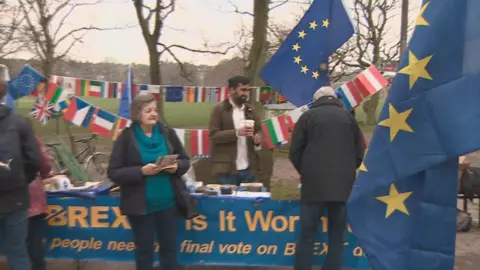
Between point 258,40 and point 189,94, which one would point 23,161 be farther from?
point 258,40

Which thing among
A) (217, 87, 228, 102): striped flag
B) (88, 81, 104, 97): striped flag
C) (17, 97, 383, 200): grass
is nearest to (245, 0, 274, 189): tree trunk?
(17, 97, 383, 200): grass

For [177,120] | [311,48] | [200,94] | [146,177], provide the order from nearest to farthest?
[146,177], [311,48], [200,94], [177,120]

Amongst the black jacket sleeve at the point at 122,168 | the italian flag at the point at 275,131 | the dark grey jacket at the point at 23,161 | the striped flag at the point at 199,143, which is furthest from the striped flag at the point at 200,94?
the dark grey jacket at the point at 23,161

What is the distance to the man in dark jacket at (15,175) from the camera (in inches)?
122

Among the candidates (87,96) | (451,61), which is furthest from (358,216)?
(87,96)

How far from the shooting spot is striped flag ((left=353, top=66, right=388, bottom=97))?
4.45 m

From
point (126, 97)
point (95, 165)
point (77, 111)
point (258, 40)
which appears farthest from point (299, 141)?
point (95, 165)

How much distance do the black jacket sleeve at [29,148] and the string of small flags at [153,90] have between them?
1.68 metres

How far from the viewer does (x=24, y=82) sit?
459cm

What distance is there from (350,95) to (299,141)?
4.14 feet

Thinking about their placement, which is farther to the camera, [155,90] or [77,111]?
[155,90]

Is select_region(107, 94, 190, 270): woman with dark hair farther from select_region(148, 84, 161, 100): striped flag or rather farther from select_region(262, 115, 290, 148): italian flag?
select_region(148, 84, 161, 100): striped flag

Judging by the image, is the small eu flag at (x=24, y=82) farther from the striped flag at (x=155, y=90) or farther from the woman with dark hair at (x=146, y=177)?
the woman with dark hair at (x=146, y=177)

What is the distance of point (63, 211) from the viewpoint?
13.2ft
